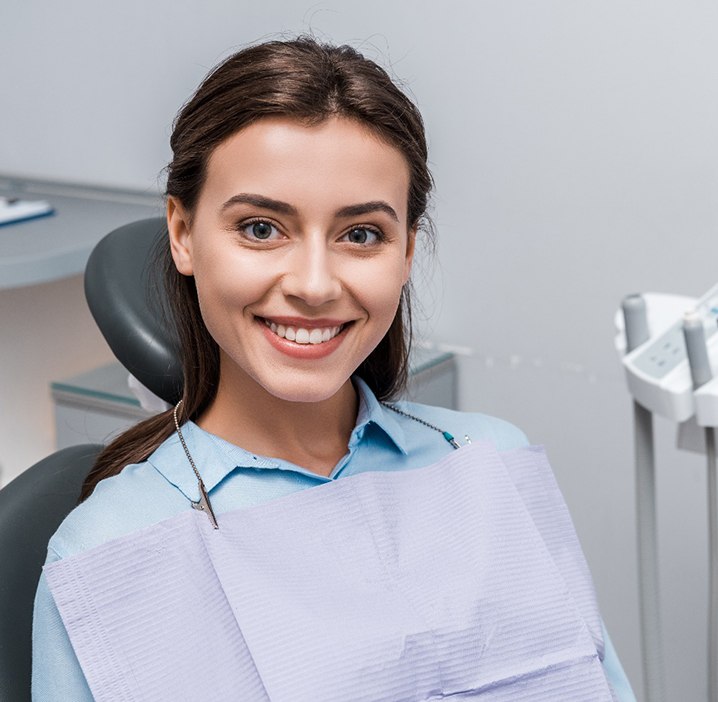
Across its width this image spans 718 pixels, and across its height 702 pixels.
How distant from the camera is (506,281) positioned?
1891 millimetres

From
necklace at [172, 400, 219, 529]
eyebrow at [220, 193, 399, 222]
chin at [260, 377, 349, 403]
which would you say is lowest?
necklace at [172, 400, 219, 529]

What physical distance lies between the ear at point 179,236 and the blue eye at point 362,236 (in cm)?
13

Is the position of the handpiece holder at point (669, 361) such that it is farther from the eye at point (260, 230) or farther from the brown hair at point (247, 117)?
the eye at point (260, 230)

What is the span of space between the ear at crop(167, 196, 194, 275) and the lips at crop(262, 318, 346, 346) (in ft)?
0.33

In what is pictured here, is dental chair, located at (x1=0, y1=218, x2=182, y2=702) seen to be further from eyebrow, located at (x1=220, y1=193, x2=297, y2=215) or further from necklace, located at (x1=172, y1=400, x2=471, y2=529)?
eyebrow, located at (x1=220, y1=193, x2=297, y2=215)

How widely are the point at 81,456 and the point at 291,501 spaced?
0.25m

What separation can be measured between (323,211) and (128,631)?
329 mm

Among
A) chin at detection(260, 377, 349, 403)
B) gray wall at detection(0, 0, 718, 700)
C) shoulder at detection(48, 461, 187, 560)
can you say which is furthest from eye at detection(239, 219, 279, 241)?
gray wall at detection(0, 0, 718, 700)

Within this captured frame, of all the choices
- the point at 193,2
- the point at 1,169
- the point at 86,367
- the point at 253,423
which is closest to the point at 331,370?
the point at 253,423

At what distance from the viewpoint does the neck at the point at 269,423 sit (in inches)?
38.4

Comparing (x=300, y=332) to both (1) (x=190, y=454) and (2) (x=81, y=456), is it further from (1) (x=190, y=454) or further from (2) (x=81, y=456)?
(2) (x=81, y=456)

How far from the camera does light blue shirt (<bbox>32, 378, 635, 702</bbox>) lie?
852 millimetres

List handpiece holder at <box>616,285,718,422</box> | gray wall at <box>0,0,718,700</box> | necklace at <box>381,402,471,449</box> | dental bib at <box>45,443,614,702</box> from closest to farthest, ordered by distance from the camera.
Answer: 1. dental bib at <box>45,443,614,702</box>
2. necklace at <box>381,402,471,449</box>
3. handpiece holder at <box>616,285,718,422</box>
4. gray wall at <box>0,0,718,700</box>

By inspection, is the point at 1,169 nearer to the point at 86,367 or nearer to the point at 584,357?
the point at 86,367
